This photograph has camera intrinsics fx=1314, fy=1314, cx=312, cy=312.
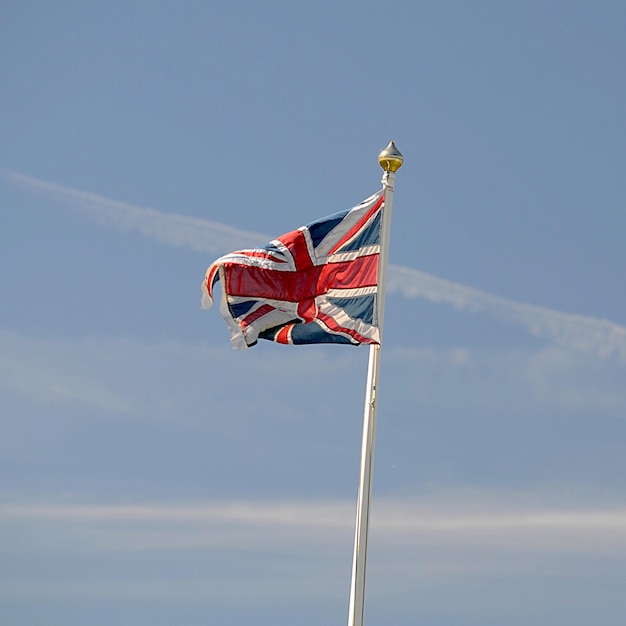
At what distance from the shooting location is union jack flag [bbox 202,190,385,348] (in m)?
29.4

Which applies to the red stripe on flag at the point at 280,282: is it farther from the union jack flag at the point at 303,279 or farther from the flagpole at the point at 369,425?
the flagpole at the point at 369,425

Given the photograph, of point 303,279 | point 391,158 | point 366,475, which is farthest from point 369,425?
point 391,158

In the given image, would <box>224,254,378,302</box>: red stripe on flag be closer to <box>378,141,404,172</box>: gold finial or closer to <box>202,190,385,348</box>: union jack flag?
<box>202,190,385,348</box>: union jack flag

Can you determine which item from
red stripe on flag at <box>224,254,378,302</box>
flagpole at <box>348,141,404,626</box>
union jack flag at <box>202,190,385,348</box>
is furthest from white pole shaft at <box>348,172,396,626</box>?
red stripe on flag at <box>224,254,378,302</box>

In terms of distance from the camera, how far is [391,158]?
2914cm

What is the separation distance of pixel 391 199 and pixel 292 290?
3.26 m

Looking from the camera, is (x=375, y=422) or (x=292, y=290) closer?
(x=375, y=422)

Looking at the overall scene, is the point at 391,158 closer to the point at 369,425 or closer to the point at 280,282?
the point at 280,282

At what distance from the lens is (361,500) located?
27.7 m

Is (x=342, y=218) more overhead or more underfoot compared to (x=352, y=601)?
more overhead

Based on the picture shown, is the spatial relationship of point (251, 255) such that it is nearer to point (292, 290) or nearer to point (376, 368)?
point (292, 290)

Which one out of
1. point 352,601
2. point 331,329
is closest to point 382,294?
point 331,329

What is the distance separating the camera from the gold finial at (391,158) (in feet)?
95.7

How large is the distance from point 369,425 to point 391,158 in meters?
5.96
